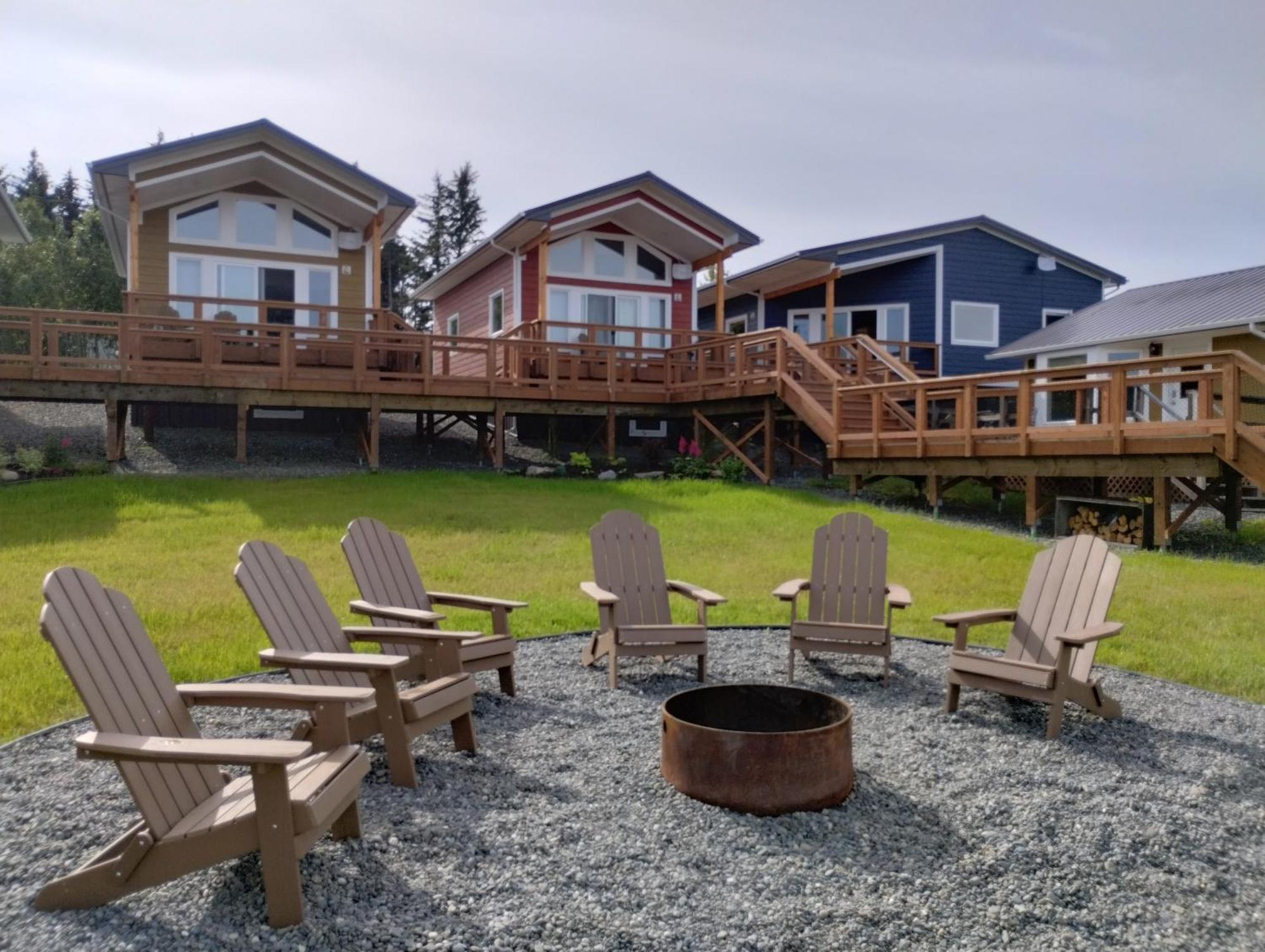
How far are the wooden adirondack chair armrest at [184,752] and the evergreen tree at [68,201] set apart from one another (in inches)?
2389

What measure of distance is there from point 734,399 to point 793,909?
14.5 meters

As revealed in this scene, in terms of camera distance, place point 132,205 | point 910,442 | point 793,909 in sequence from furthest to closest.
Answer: point 132,205
point 910,442
point 793,909

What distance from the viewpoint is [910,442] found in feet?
46.0

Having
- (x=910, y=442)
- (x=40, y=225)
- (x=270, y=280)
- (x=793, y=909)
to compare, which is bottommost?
(x=793, y=909)

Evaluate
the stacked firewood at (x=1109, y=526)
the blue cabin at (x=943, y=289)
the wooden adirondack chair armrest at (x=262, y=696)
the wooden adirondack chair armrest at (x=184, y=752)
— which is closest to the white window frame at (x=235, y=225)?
the blue cabin at (x=943, y=289)

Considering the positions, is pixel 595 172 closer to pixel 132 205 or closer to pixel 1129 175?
pixel 132 205

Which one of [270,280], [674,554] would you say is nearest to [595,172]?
[270,280]

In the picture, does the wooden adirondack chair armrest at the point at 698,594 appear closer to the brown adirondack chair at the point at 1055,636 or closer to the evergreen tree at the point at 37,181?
the brown adirondack chair at the point at 1055,636

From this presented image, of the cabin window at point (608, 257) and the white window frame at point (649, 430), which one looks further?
the white window frame at point (649, 430)

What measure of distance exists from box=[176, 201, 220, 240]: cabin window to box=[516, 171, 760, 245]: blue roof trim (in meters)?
5.46

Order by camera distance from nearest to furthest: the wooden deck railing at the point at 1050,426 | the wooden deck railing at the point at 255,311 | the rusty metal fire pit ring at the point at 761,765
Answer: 1. the rusty metal fire pit ring at the point at 761,765
2. the wooden deck railing at the point at 1050,426
3. the wooden deck railing at the point at 255,311

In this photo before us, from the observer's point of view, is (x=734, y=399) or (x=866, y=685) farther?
(x=734, y=399)

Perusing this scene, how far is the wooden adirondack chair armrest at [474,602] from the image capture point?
Answer: 233 inches

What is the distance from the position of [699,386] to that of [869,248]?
759 centimetres
